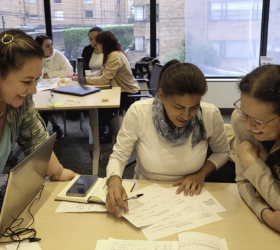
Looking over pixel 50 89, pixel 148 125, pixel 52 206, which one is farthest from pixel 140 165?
pixel 50 89

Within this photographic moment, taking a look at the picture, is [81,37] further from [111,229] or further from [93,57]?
[111,229]

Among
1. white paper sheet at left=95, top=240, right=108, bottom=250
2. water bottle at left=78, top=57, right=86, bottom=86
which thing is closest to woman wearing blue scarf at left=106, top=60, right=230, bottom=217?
white paper sheet at left=95, top=240, right=108, bottom=250

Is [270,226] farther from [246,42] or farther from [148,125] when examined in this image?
[246,42]

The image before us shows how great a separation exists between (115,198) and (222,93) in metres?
4.21

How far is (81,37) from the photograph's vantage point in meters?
5.09

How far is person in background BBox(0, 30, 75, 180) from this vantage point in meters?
1.18

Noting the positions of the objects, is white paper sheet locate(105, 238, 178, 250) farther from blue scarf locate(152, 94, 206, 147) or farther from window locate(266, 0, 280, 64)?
window locate(266, 0, 280, 64)

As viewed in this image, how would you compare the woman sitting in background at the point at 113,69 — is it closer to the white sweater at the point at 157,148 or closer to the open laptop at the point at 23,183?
the white sweater at the point at 157,148

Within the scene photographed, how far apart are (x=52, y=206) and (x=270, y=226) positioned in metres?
0.84

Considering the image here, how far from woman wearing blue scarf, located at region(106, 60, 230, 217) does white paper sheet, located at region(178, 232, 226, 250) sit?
0.31m

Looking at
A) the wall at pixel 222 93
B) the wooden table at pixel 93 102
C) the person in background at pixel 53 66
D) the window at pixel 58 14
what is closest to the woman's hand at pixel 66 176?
the wooden table at pixel 93 102

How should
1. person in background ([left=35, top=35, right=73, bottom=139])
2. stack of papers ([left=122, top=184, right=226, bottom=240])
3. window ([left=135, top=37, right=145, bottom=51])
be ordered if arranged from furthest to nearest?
window ([left=135, top=37, right=145, bottom=51]) → person in background ([left=35, top=35, right=73, bottom=139]) → stack of papers ([left=122, top=184, right=226, bottom=240])

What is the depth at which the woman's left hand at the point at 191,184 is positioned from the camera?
1316mm

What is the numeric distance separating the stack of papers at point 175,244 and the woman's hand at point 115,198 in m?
0.13
